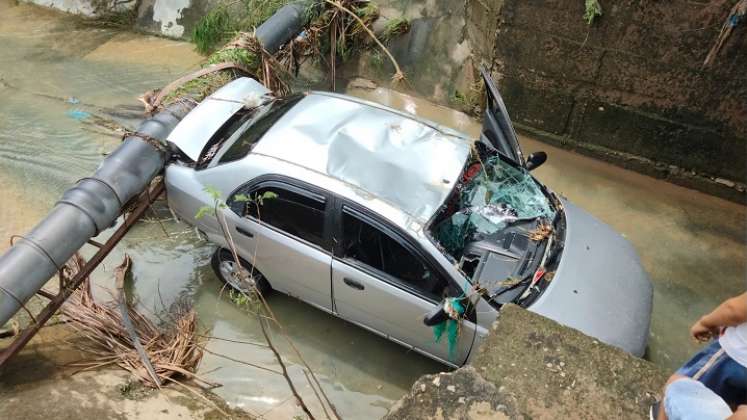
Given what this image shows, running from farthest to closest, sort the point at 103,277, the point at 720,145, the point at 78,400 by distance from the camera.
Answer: the point at 720,145
the point at 103,277
the point at 78,400

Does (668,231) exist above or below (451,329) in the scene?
above

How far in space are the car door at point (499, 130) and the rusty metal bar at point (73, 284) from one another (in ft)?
9.63

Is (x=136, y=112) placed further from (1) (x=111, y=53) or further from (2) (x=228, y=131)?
(2) (x=228, y=131)

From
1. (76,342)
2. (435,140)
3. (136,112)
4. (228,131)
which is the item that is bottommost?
(76,342)

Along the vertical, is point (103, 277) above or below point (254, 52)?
below

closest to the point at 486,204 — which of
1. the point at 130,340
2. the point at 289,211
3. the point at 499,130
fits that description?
the point at 499,130

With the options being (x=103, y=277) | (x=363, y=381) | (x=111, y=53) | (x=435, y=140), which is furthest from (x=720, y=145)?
(x=111, y=53)

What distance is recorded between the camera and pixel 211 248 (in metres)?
5.78

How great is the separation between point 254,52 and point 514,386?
5107 mm

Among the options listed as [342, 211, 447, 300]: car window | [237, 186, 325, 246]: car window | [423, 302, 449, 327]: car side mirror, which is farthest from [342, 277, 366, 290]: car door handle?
[423, 302, 449, 327]: car side mirror

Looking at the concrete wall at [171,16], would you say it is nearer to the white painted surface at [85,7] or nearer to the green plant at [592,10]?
the white painted surface at [85,7]

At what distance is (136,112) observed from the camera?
735 centimetres

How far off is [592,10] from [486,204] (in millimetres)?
2850

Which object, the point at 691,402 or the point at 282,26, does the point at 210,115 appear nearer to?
the point at 282,26
